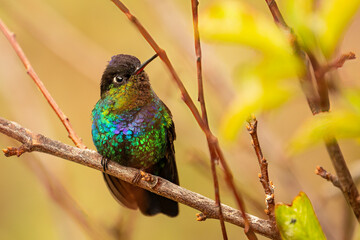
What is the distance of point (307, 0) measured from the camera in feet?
3.15

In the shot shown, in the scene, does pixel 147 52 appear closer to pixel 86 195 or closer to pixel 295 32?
pixel 86 195

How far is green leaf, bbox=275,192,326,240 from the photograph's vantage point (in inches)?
46.9

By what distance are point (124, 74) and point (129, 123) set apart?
11.9 inches

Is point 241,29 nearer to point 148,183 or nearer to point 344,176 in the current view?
point 344,176

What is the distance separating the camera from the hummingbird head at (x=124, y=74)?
8.89 ft

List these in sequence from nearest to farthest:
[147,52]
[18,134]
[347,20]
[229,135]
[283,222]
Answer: [347,20], [229,135], [283,222], [18,134], [147,52]

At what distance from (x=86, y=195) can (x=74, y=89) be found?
1.37 metres

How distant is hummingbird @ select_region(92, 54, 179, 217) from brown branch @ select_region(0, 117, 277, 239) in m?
0.48

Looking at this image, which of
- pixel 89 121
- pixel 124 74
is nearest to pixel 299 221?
pixel 124 74

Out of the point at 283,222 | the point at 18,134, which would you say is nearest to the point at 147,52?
the point at 18,134

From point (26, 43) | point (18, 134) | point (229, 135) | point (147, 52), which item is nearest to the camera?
point (229, 135)

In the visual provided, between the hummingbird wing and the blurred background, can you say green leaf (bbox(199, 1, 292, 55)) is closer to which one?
the blurred background

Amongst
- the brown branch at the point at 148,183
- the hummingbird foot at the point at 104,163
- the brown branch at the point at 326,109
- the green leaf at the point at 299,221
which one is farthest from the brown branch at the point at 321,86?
the hummingbird foot at the point at 104,163

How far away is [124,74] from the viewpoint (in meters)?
2.74
